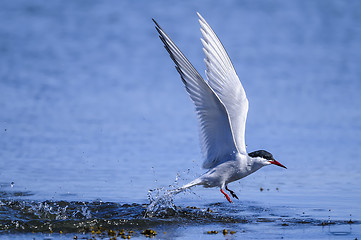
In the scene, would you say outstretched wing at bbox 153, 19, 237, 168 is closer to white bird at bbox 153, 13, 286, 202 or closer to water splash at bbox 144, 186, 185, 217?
white bird at bbox 153, 13, 286, 202

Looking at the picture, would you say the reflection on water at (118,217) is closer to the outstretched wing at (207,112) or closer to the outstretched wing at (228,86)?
the outstretched wing at (207,112)

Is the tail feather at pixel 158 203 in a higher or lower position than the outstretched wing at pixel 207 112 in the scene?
lower

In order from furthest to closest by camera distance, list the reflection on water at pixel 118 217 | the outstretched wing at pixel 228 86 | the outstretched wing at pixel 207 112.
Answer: the outstretched wing at pixel 228 86 < the reflection on water at pixel 118 217 < the outstretched wing at pixel 207 112

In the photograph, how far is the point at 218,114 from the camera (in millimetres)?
7070

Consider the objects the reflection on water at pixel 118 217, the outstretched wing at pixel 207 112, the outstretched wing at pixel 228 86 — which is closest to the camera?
the outstretched wing at pixel 207 112

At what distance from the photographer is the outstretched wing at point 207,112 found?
6.79 m

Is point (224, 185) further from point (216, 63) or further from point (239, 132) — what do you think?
point (216, 63)

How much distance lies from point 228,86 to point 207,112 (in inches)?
44.6

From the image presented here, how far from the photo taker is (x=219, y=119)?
714cm

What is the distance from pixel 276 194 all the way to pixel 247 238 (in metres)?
2.55

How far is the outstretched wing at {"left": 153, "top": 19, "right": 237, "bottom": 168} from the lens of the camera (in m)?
6.79

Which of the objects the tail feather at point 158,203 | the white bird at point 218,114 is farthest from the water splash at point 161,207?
the white bird at point 218,114

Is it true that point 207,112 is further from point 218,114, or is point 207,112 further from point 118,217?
point 118,217

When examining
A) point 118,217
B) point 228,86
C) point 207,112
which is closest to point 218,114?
point 207,112
